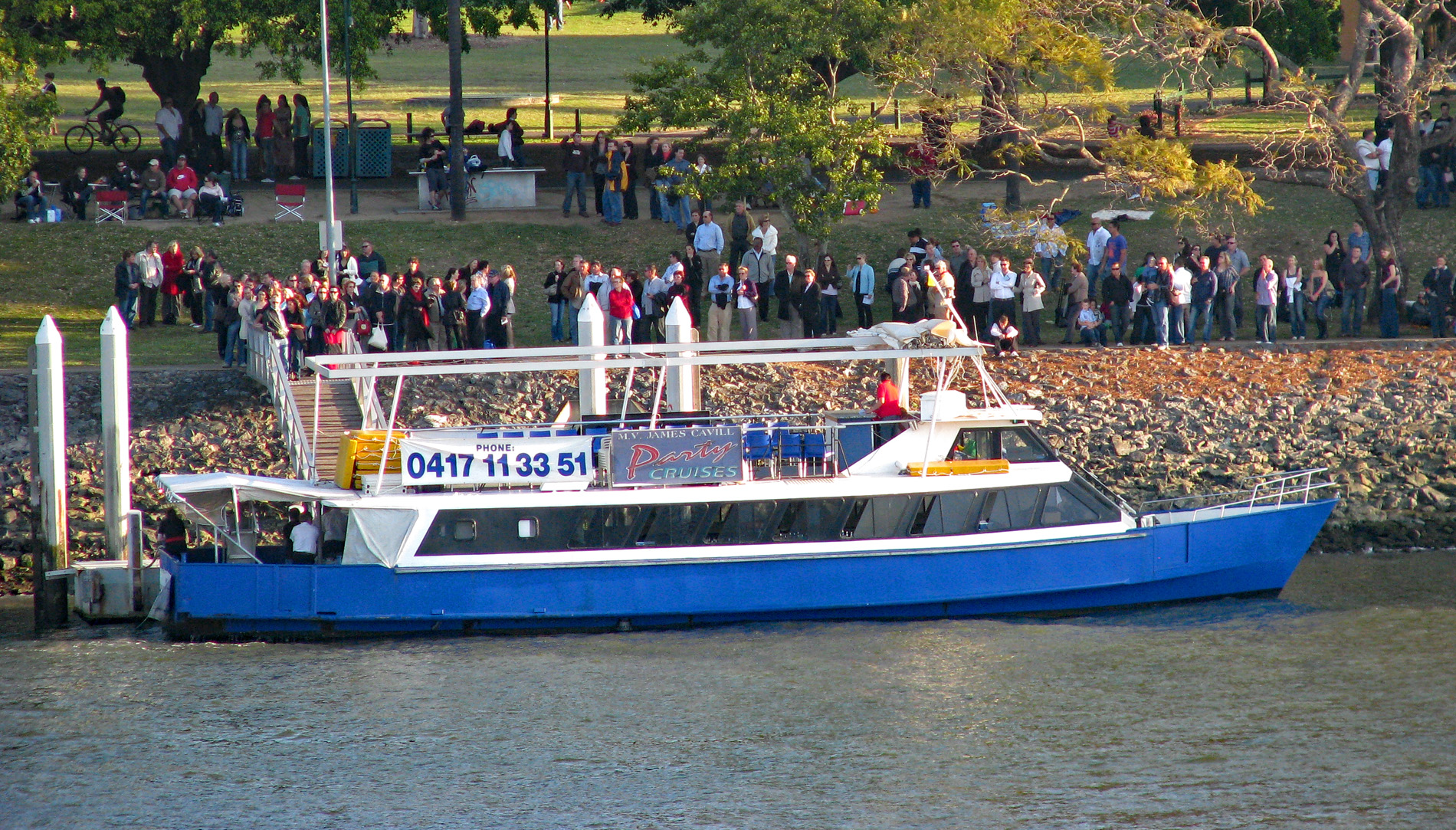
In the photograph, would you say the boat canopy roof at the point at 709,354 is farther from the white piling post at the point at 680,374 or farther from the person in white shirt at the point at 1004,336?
the person in white shirt at the point at 1004,336

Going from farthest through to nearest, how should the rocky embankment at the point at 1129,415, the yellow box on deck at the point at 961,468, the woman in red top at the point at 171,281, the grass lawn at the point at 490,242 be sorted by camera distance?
the grass lawn at the point at 490,242 → the woman in red top at the point at 171,281 → the rocky embankment at the point at 1129,415 → the yellow box on deck at the point at 961,468

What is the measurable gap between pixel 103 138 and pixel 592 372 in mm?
23624

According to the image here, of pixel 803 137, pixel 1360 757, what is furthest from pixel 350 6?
pixel 1360 757

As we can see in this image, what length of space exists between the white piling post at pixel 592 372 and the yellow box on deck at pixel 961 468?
4.60m

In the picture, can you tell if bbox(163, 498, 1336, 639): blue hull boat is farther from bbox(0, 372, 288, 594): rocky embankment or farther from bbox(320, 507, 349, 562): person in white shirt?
bbox(0, 372, 288, 594): rocky embankment

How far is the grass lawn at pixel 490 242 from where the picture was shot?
34812 millimetres

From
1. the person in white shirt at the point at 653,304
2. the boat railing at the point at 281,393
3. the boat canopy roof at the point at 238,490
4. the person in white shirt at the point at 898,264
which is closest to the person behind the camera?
the boat canopy roof at the point at 238,490

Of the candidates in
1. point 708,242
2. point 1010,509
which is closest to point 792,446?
point 1010,509

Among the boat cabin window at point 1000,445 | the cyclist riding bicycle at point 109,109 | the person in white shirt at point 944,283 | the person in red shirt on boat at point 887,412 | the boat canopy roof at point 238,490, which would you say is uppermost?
the cyclist riding bicycle at point 109,109

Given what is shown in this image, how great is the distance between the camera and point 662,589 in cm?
2164

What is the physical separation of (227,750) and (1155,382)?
58.2 feet

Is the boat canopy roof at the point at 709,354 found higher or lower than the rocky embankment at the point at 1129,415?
higher

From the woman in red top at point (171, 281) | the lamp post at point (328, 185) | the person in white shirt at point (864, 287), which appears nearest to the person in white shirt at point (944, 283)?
the person in white shirt at point (864, 287)

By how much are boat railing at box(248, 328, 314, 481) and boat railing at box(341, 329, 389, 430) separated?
3.06 feet
